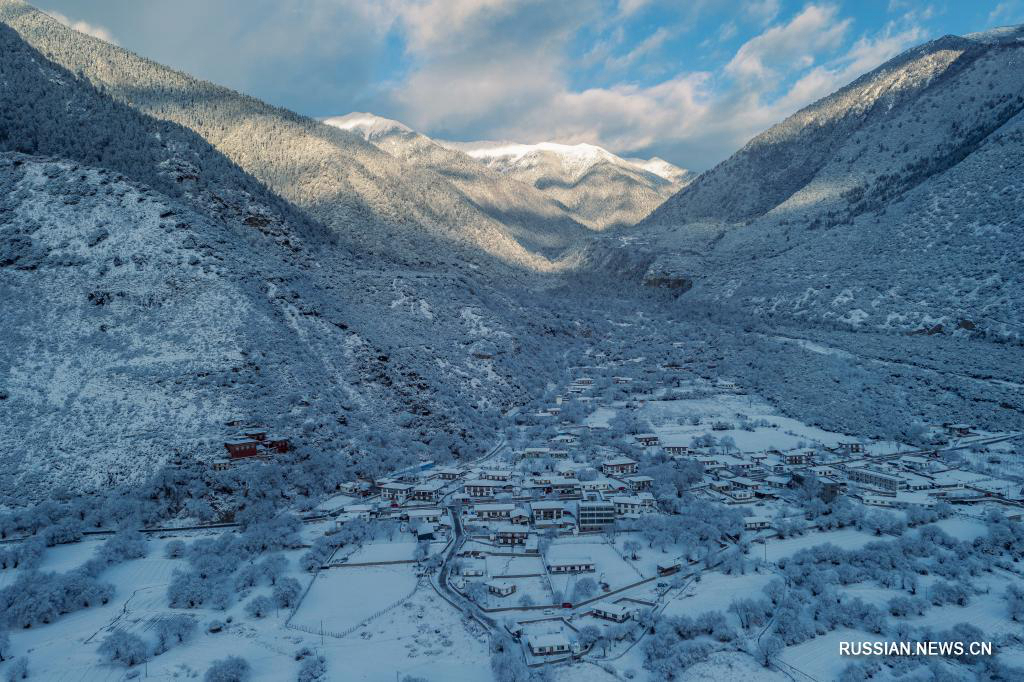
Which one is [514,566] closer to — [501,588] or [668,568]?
[501,588]

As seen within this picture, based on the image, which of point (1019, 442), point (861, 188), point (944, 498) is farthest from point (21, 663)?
point (861, 188)

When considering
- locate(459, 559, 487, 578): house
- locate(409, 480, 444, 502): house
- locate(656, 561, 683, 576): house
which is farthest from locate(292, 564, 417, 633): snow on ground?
locate(656, 561, 683, 576): house

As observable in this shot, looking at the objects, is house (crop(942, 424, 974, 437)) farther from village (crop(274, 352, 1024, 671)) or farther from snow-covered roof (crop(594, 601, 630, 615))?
snow-covered roof (crop(594, 601, 630, 615))

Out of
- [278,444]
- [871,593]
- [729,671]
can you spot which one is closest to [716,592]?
[729,671]

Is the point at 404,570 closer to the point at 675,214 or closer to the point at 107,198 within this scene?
the point at 107,198

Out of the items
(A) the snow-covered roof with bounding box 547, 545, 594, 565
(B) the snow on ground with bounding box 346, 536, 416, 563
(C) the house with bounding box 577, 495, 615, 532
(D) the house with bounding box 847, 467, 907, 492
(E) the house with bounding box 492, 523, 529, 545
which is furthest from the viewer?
(D) the house with bounding box 847, 467, 907, 492

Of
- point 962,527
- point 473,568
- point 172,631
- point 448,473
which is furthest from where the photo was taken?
point 448,473
